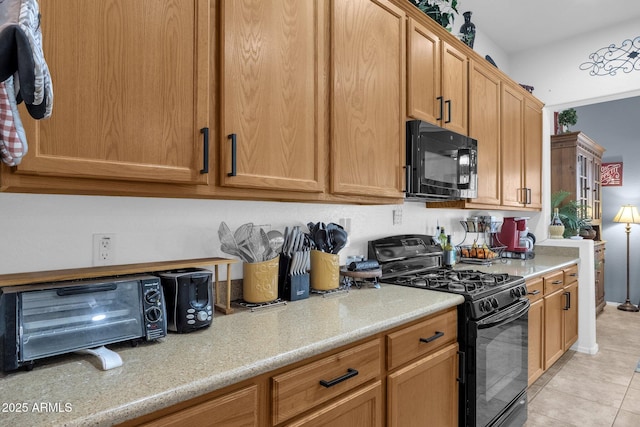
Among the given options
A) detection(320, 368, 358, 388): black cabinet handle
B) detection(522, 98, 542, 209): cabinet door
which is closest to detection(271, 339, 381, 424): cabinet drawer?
detection(320, 368, 358, 388): black cabinet handle

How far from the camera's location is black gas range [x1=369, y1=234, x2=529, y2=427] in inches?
68.6

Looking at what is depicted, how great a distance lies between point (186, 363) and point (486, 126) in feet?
8.58

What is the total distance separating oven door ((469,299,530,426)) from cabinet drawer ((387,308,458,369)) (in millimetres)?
137

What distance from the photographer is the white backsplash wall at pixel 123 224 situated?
3.70 ft

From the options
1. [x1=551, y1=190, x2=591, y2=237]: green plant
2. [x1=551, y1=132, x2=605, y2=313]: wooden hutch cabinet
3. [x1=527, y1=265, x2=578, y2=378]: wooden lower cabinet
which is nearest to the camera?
[x1=527, y1=265, x2=578, y2=378]: wooden lower cabinet

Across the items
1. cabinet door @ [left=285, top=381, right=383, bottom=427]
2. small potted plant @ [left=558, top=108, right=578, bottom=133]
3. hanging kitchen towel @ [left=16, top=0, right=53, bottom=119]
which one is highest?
small potted plant @ [left=558, top=108, right=578, bottom=133]

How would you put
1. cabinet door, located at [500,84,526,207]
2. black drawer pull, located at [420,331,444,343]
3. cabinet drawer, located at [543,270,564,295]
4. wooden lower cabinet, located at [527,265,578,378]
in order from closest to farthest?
black drawer pull, located at [420,331,444,343] < wooden lower cabinet, located at [527,265,578,378] < cabinet drawer, located at [543,270,564,295] < cabinet door, located at [500,84,526,207]

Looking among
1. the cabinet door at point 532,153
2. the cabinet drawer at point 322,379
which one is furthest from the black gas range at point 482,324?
the cabinet door at point 532,153

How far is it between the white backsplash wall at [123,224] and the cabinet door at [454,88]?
3.37 feet

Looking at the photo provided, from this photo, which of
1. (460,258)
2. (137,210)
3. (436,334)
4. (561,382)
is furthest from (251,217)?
(561,382)

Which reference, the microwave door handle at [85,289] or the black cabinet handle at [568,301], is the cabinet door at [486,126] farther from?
the microwave door handle at [85,289]

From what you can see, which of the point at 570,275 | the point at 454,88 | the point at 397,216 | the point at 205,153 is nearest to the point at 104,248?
the point at 205,153

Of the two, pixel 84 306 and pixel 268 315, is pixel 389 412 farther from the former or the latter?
pixel 84 306

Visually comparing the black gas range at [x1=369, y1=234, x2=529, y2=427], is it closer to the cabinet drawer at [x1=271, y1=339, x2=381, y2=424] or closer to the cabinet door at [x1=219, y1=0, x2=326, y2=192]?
the cabinet drawer at [x1=271, y1=339, x2=381, y2=424]
